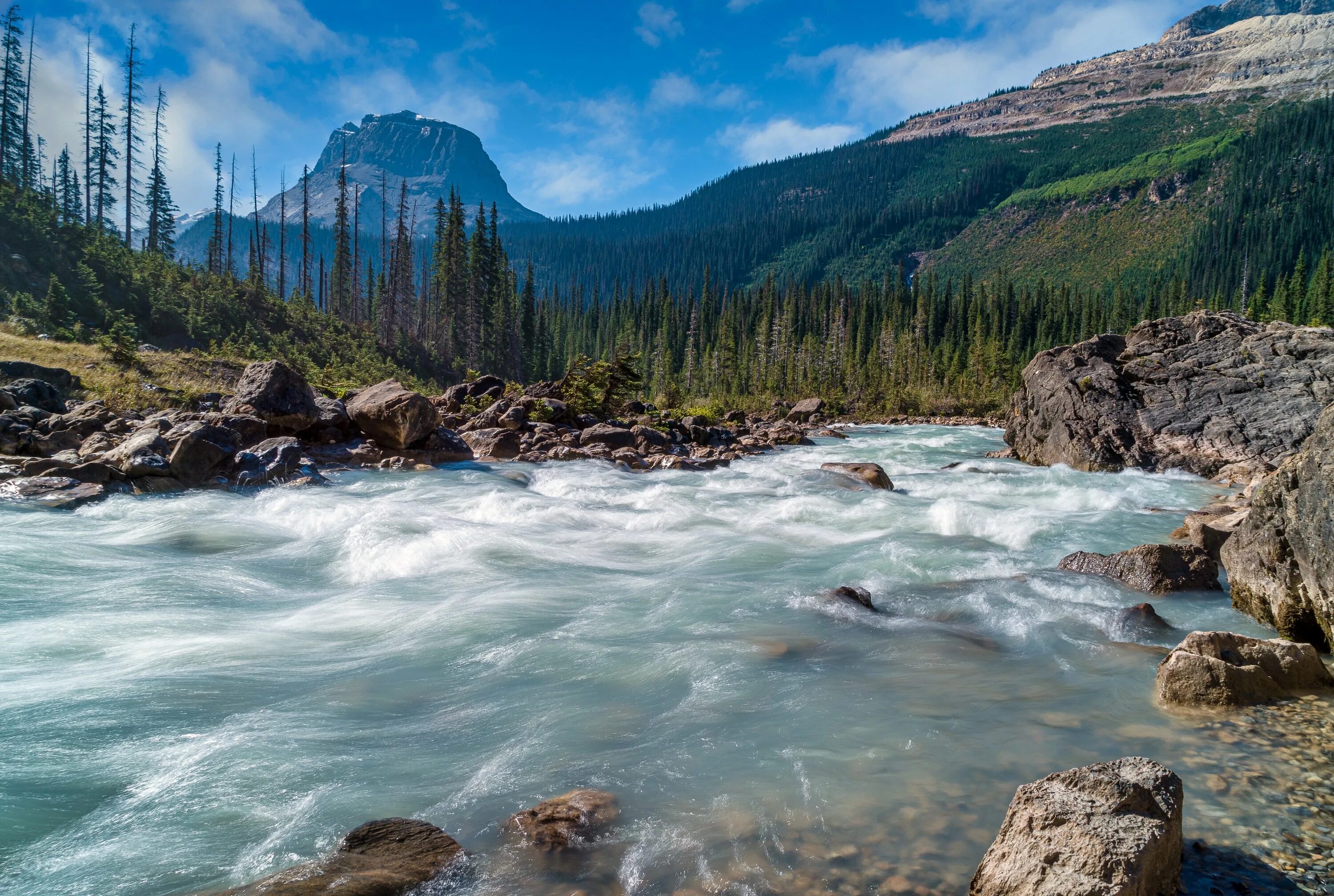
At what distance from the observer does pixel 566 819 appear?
4.22 meters

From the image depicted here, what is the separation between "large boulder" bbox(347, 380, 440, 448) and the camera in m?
19.5

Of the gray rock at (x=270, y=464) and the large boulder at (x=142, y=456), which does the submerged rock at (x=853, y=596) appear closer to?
the gray rock at (x=270, y=464)

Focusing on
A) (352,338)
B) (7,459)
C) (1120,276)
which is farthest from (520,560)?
(1120,276)

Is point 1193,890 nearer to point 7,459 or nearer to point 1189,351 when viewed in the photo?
point 7,459

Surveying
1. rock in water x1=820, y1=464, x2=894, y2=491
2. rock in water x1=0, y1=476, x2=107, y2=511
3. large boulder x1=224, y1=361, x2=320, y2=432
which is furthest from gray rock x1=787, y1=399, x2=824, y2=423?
rock in water x1=0, y1=476, x2=107, y2=511

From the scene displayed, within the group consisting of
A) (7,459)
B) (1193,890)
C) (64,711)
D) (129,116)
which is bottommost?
(64,711)

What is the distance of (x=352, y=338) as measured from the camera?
5034cm

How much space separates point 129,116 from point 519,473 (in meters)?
59.1

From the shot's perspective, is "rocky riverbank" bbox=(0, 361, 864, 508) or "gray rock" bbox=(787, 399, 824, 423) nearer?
"rocky riverbank" bbox=(0, 361, 864, 508)

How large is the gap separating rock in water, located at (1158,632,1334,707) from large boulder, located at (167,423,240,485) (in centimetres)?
1686

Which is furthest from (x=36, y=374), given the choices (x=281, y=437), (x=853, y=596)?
(x=853, y=596)

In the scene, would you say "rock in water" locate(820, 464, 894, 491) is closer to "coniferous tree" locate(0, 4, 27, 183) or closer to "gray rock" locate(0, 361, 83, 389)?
"gray rock" locate(0, 361, 83, 389)

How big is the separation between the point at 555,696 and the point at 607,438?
58.8ft

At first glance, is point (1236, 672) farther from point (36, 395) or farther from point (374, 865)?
point (36, 395)
